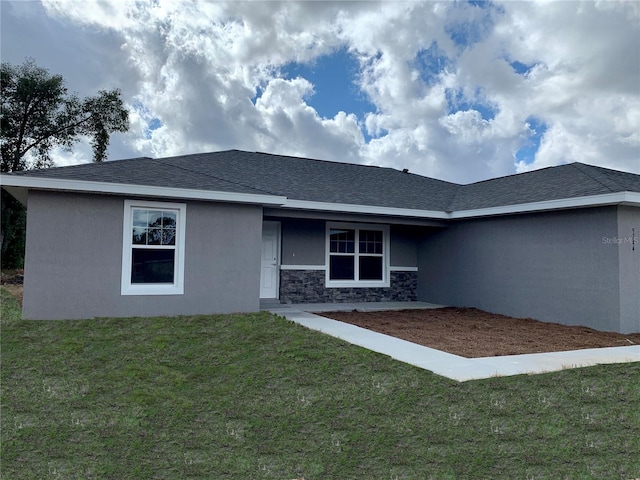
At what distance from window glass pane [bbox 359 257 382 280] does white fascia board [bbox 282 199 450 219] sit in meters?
2.28

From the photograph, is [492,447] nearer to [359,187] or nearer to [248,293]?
[248,293]

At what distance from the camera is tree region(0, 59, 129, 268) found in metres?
19.1

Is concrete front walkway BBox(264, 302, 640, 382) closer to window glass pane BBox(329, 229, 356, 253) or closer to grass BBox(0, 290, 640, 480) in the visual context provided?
grass BBox(0, 290, 640, 480)

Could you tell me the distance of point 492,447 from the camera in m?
3.83

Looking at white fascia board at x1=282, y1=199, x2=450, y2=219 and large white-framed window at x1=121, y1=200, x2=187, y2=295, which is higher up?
white fascia board at x1=282, y1=199, x2=450, y2=219

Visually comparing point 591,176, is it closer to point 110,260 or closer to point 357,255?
point 357,255

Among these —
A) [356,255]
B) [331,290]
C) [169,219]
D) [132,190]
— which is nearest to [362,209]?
[356,255]

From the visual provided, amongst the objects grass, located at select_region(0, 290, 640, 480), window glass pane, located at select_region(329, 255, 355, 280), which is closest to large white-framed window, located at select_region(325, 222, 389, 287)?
window glass pane, located at select_region(329, 255, 355, 280)

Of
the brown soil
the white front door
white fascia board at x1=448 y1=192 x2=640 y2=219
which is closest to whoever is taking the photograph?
the brown soil

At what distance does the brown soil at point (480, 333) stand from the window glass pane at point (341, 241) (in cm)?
268

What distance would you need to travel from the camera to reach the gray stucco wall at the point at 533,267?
9.54 metres

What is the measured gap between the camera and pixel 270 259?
1280 centimetres

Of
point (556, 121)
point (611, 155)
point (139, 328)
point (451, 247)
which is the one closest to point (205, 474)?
point (139, 328)

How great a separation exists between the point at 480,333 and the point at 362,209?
4511 millimetres
